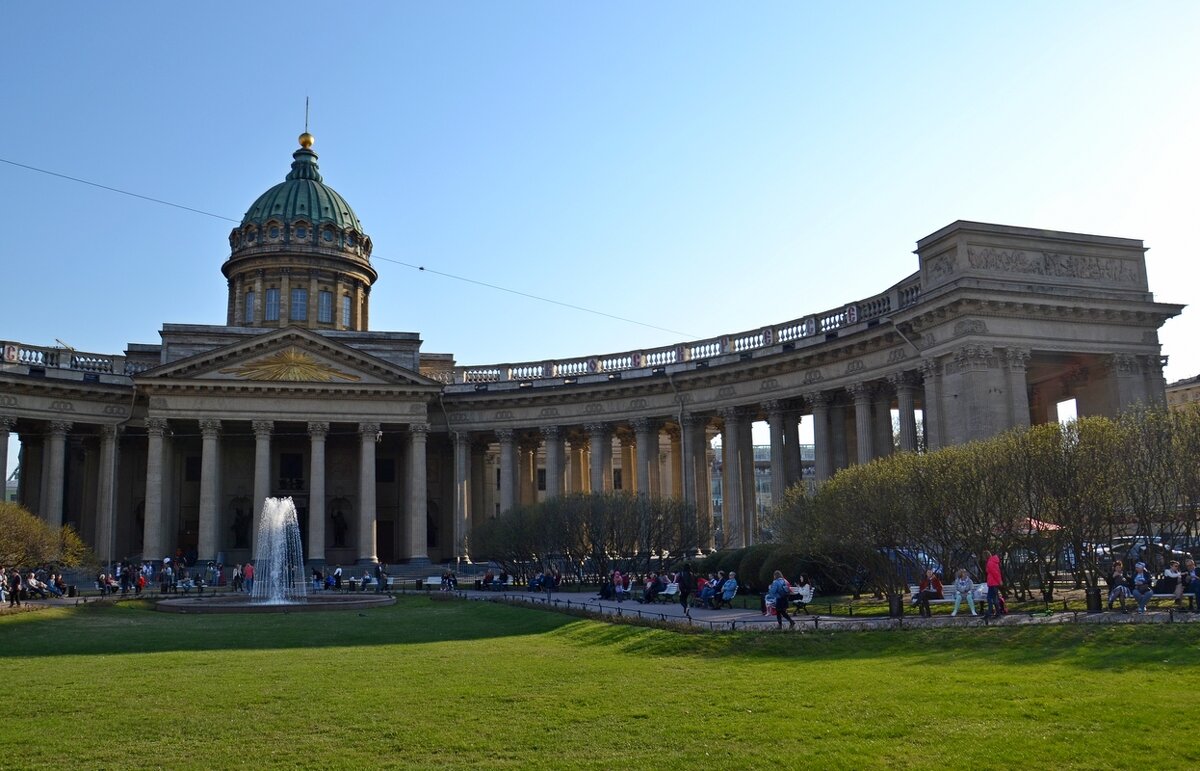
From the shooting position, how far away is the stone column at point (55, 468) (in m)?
57.5

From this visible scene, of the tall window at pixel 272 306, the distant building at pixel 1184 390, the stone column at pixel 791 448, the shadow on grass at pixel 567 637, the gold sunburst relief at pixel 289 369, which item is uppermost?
the tall window at pixel 272 306

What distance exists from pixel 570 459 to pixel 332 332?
18.1 m

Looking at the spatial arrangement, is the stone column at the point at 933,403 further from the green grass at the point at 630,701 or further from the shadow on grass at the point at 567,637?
the green grass at the point at 630,701

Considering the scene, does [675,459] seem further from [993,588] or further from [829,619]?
[993,588]

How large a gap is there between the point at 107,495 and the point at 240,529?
9.17 metres

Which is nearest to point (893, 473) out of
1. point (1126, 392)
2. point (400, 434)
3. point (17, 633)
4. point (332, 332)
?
point (1126, 392)

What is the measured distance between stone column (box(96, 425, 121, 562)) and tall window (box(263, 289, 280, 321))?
55.9ft

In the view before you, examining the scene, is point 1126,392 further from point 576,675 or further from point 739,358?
point 576,675

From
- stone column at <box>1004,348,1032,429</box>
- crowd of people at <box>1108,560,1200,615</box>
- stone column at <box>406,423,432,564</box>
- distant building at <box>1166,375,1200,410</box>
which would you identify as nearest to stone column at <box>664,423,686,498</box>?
stone column at <box>406,423,432,564</box>

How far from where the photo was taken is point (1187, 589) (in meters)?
24.2

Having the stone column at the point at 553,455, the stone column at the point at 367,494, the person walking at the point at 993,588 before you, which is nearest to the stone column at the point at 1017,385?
the person walking at the point at 993,588

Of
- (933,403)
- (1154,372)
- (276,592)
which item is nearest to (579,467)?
(276,592)

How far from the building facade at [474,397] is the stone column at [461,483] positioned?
15 centimetres

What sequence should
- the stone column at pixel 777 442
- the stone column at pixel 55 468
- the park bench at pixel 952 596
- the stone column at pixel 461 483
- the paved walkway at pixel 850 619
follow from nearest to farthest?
the paved walkway at pixel 850 619 → the park bench at pixel 952 596 → the stone column at pixel 777 442 → the stone column at pixel 55 468 → the stone column at pixel 461 483
